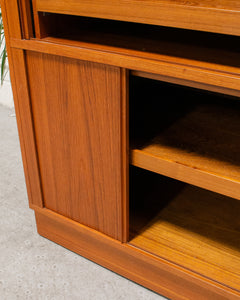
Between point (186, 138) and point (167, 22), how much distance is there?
29cm

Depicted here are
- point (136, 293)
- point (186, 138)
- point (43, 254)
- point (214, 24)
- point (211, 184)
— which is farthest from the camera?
point (43, 254)

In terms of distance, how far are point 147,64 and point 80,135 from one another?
9.9 inches

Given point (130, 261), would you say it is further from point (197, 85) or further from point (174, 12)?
point (174, 12)

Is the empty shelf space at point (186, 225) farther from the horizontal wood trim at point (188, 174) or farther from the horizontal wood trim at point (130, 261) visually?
the horizontal wood trim at point (188, 174)

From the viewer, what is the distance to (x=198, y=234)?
953 millimetres

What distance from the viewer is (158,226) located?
97 cm

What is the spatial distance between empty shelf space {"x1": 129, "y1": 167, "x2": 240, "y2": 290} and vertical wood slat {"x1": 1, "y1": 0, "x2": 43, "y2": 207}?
28 cm

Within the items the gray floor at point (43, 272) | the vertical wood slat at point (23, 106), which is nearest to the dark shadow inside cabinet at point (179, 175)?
the gray floor at point (43, 272)

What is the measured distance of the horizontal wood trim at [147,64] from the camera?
0.61 metres

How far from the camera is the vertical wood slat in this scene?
0.81 m

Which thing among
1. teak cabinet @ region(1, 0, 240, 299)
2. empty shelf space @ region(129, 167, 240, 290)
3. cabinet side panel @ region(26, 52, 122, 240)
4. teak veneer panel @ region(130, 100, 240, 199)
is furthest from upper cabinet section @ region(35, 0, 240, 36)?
empty shelf space @ region(129, 167, 240, 290)

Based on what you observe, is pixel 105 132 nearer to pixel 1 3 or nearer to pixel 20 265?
pixel 1 3

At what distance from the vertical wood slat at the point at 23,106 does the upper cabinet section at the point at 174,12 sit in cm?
15

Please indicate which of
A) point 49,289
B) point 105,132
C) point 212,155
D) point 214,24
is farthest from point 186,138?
point 49,289
